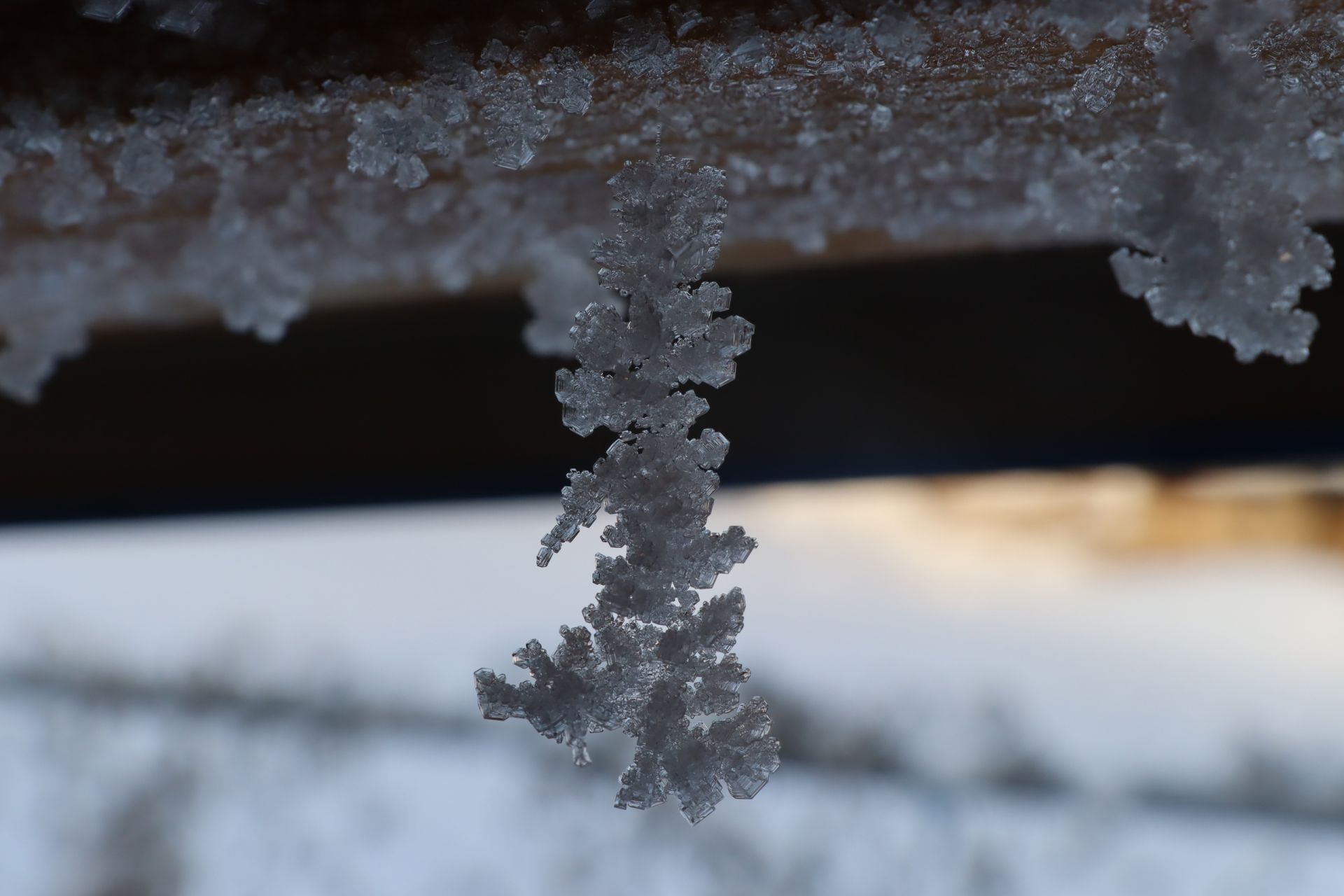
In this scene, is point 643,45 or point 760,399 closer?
point 643,45

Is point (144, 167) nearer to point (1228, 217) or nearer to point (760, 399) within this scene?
point (1228, 217)

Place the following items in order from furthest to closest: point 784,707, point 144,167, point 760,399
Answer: point 784,707, point 760,399, point 144,167

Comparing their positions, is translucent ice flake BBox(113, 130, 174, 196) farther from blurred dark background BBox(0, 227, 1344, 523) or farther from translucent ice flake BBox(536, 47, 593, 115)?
blurred dark background BBox(0, 227, 1344, 523)

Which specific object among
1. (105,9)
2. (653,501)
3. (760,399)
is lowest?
(653,501)

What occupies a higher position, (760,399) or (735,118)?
(760,399)

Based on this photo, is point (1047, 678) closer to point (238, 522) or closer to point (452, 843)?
point (452, 843)

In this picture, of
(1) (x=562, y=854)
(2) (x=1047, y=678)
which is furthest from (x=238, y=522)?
(2) (x=1047, y=678)

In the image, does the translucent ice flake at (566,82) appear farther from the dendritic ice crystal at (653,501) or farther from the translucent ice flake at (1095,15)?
the translucent ice flake at (1095,15)

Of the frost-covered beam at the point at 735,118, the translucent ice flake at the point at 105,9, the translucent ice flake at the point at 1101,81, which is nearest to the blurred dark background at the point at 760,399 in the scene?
the frost-covered beam at the point at 735,118

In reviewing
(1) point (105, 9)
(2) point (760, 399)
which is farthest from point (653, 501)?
(2) point (760, 399)
